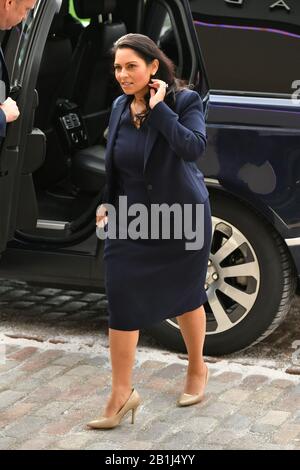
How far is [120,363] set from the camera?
4.89 metres

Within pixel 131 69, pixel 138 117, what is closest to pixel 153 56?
pixel 131 69

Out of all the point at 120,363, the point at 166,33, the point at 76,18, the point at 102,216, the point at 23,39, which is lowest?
the point at 120,363

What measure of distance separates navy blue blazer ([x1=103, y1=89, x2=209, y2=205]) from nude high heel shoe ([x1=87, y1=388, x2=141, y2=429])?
82 cm

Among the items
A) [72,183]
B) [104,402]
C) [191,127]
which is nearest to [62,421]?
[104,402]

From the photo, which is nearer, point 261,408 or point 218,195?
point 261,408

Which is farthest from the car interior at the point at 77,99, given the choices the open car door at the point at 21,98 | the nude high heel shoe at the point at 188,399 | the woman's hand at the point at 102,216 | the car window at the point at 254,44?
the nude high heel shoe at the point at 188,399

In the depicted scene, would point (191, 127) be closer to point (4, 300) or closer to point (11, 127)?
point (11, 127)

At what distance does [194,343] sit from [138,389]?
0.40 meters

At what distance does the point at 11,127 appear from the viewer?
5352mm

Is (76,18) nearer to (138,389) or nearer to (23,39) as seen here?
(23,39)

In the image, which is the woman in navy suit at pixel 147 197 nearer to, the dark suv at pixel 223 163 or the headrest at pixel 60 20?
the dark suv at pixel 223 163

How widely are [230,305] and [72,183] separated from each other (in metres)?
1.27

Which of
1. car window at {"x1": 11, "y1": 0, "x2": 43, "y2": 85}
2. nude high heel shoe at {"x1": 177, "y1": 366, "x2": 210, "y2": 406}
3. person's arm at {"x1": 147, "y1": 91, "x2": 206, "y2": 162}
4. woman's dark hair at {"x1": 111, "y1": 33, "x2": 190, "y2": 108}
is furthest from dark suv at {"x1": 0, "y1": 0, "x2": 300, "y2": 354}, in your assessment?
person's arm at {"x1": 147, "y1": 91, "x2": 206, "y2": 162}
